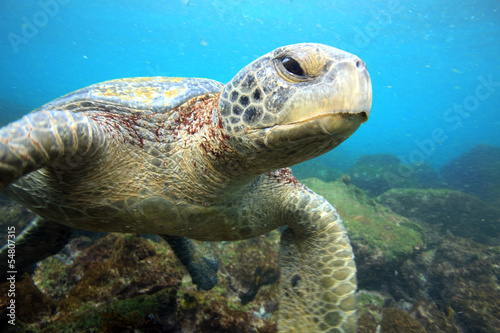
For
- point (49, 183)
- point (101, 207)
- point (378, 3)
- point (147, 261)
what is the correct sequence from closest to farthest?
point (49, 183), point (101, 207), point (147, 261), point (378, 3)

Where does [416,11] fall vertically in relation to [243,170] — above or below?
above

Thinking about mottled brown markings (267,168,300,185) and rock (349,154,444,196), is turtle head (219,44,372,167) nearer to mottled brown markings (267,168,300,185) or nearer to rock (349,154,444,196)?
mottled brown markings (267,168,300,185)

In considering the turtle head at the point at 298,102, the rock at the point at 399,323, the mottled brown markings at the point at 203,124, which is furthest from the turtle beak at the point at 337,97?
the rock at the point at 399,323

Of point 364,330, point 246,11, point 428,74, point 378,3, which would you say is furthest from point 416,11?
point 364,330

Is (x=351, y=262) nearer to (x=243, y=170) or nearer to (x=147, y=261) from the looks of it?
(x=243, y=170)

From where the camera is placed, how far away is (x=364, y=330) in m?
3.64

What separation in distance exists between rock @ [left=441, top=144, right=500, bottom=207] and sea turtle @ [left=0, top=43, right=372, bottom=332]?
15034 millimetres

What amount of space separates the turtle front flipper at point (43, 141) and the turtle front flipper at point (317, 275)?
171 cm

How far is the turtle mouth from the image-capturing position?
3.73 feet

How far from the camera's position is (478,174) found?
55.0 feet

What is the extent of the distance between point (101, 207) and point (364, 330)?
407 cm

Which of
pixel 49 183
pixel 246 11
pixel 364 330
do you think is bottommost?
pixel 364 330

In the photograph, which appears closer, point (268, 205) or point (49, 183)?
point (49, 183)

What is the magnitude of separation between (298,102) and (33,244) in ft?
10.7
